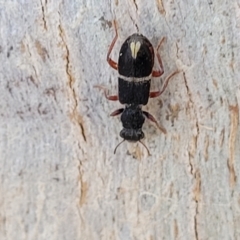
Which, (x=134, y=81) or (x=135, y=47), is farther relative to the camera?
(x=134, y=81)

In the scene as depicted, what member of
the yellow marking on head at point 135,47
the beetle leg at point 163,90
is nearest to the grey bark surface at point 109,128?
the beetle leg at point 163,90

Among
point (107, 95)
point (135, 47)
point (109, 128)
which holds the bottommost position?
point (109, 128)

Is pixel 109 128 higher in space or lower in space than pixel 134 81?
lower

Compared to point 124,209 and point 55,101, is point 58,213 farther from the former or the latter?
point 55,101

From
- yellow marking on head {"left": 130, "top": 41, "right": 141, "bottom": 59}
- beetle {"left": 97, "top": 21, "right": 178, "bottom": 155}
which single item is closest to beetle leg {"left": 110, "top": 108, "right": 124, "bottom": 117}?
beetle {"left": 97, "top": 21, "right": 178, "bottom": 155}

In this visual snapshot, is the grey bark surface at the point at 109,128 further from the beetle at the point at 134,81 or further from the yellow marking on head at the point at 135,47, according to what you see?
the yellow marking on head at the point at 135,47

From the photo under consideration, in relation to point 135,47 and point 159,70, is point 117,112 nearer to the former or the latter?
point 159,70

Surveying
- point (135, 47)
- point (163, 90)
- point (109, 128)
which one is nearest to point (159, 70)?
point (163, 90)
